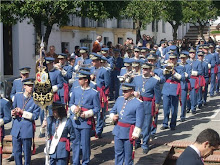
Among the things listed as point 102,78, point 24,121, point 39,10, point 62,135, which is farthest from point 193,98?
point 62,135

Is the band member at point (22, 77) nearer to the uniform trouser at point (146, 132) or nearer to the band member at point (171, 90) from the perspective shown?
the uniform trouser at point (146, 132)

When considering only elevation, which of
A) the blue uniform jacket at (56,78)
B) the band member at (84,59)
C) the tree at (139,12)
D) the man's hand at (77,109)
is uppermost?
the tree at (139,12)

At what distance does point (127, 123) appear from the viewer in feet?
32.1

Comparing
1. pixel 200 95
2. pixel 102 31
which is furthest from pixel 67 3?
pixel 102 31

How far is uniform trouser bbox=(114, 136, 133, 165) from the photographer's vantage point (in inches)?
380

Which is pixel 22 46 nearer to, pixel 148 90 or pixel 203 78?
pixel 203 78

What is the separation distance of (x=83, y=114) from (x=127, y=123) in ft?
3.37

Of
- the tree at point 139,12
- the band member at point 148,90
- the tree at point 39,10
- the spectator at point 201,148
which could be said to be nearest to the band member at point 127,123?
the band member at point 148,90

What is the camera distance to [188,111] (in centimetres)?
1681

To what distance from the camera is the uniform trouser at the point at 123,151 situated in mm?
9641

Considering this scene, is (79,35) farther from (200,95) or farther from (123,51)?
Result: (200,95)

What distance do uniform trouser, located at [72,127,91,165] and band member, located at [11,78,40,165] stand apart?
944mm

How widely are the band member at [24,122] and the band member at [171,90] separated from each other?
15.2ft

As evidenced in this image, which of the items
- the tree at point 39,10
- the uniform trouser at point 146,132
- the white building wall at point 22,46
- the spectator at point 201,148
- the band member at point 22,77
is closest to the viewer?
the spectator at point 201,148
